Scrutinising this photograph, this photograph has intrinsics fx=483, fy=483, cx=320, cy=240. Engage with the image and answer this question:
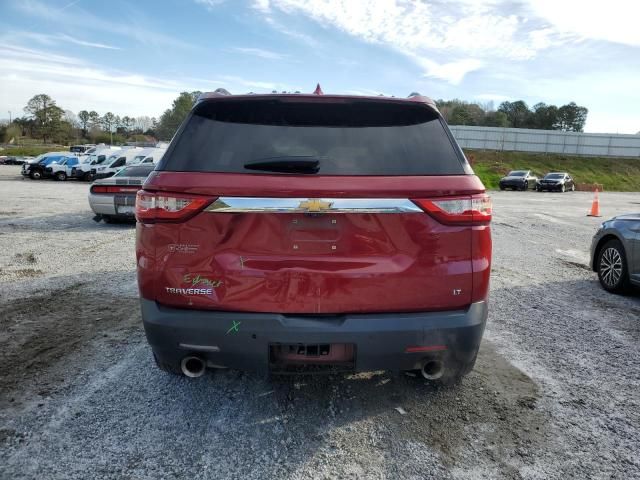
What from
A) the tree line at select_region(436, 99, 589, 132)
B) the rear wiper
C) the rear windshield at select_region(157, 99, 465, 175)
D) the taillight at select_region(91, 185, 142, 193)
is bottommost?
the taillight at select_region(91, 185, 142, 193)

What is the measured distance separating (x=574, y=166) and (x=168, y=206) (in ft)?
208

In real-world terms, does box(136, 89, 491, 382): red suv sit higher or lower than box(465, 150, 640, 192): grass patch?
lower

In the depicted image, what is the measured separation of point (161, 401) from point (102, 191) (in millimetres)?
8974

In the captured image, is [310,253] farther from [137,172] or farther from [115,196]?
[137,172]

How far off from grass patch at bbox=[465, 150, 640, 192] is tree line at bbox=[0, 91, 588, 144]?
13911 millimetres

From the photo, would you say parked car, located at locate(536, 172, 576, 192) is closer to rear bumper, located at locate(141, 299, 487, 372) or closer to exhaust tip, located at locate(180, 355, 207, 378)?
rear bumper, located at locate(141, 299, 487, 372)

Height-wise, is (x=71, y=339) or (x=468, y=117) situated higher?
(x=468, y=117)

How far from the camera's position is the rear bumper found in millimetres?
2557

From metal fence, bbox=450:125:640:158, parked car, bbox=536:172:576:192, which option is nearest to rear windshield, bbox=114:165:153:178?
parked car, bbox=536:172:576:192

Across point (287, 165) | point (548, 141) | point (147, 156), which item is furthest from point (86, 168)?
point (548, 141)

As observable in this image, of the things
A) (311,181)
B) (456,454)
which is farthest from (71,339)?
(456,454)

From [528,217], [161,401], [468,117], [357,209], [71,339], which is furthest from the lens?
[468,117]

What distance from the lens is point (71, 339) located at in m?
4.34

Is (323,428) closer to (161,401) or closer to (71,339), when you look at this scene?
(161,401)
